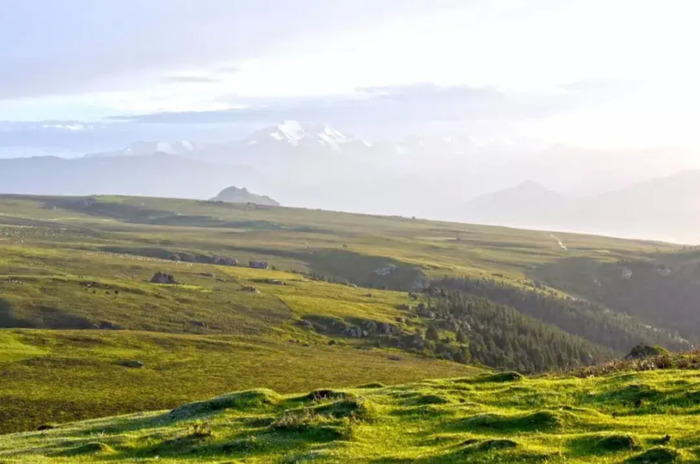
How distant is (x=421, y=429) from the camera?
1382 inches

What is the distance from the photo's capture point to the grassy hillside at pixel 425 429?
2812 cm

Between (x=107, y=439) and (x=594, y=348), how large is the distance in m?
165

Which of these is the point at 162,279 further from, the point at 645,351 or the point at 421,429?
the point at 421,429

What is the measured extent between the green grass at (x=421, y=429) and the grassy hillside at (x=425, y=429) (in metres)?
0.06

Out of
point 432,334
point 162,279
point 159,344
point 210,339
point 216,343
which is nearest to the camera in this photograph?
point 159,344

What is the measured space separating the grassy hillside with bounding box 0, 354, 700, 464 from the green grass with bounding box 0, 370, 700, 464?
0.06 m

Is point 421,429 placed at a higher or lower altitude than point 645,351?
lower

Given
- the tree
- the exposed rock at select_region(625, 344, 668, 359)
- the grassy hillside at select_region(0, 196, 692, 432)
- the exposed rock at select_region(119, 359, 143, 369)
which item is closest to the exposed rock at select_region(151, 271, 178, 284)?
the grassy hillside at select_region(0, 196, 692, 432)

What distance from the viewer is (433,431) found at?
1364 inches

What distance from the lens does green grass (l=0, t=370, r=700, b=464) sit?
92.2 feet

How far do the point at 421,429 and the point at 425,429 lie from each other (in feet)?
0.67

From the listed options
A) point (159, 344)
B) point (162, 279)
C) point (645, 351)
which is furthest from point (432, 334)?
point (645, 351)

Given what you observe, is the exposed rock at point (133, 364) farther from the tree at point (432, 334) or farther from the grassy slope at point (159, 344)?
the tree at point (432, 334)

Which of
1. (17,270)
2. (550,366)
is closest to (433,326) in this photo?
(550,366)
